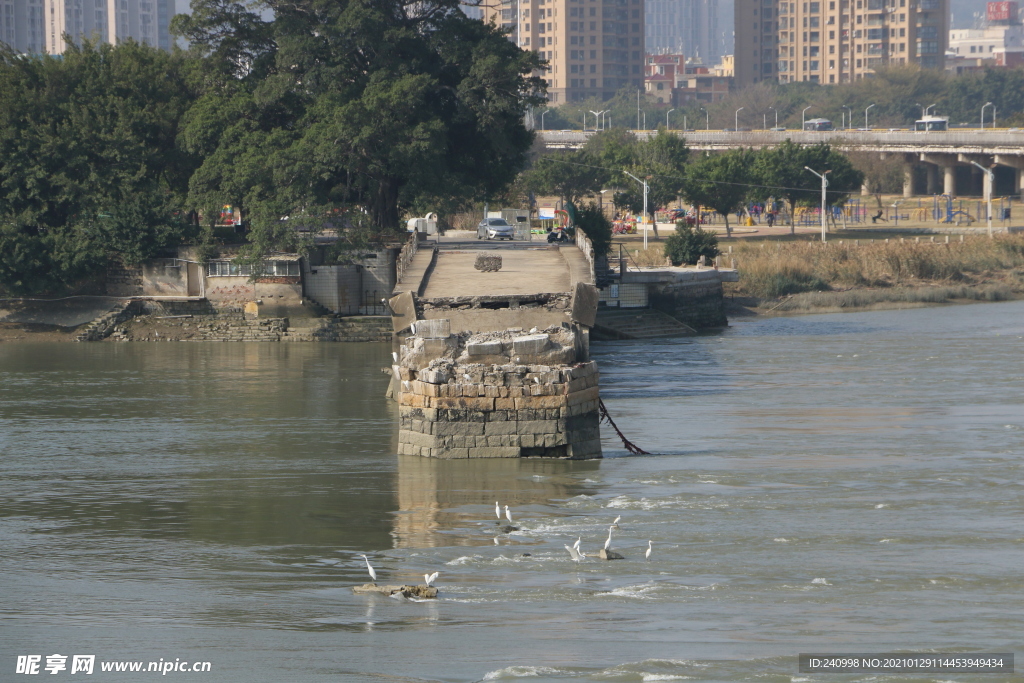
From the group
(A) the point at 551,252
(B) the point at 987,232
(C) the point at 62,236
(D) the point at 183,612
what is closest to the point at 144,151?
(C) the point at 62,236

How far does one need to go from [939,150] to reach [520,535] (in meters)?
112

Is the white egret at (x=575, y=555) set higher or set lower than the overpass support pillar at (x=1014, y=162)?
lower

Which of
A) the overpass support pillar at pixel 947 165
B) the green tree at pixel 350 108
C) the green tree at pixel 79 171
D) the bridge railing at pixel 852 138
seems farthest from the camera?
the overpass support pillar at pixel 947 165

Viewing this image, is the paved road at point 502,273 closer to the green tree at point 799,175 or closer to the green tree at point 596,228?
the green tree at point 596,228

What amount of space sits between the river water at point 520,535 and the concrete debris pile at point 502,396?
1.88ft

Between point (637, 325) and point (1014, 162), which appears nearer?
point (637, 325)

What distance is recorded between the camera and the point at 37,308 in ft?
198

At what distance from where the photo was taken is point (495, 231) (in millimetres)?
61406

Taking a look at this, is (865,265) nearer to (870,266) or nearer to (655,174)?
(870,266)

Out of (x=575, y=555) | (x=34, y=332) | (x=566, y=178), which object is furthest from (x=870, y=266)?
(x=575, y=555)

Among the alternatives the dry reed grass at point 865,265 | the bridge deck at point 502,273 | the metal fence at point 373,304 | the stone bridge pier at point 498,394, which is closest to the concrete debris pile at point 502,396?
the stone bridge pier at point 498,394

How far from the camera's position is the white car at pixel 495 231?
61.2 m

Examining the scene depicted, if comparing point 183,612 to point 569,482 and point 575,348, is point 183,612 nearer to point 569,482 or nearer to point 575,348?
point 569,482

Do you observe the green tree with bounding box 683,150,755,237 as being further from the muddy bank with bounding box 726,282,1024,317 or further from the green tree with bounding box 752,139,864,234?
the muddy bank with bounding box 726,282,1024,317
